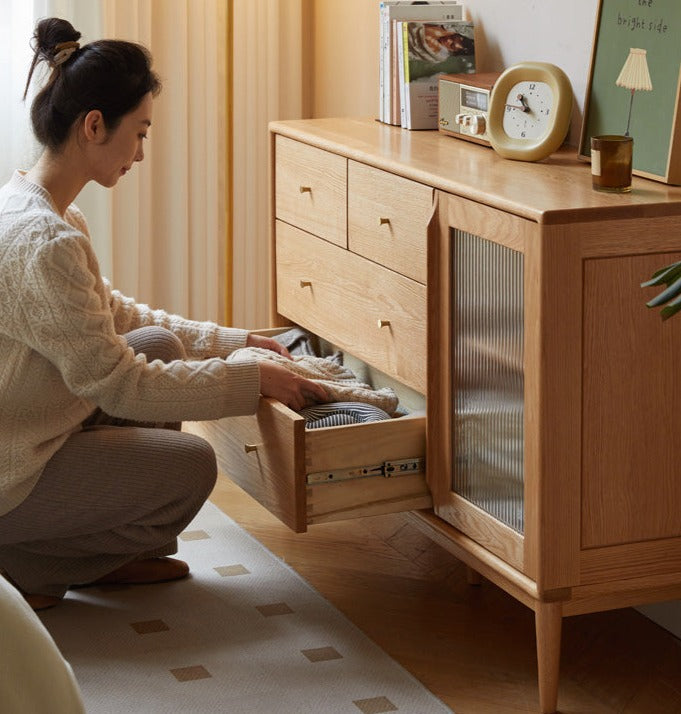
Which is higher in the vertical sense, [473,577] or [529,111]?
[529,111]

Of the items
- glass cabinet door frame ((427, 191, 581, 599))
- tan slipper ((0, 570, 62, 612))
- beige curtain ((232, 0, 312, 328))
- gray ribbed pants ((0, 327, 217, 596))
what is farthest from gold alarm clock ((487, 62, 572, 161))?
beige curtain ((232, 0, 312, 328))

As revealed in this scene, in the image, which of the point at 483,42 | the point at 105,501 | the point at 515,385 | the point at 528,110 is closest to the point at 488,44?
the point at 483,42

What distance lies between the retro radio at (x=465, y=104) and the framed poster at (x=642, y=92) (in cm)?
21

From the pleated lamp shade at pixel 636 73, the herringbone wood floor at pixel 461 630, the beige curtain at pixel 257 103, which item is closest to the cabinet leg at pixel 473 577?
the herringbone wood floor at pixel 461 630

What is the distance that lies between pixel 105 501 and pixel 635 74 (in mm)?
1075

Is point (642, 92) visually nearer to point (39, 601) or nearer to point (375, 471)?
point (375, 471)

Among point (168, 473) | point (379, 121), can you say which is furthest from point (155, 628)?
point (379, 121)

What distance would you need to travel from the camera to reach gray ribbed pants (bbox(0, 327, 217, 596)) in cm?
215

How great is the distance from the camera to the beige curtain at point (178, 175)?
337cm

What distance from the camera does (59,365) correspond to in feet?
6.69

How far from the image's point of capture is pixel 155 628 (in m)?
2.20

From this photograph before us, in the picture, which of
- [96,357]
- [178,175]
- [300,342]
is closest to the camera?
[96,357]

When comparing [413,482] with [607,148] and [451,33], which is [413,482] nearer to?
[607,148]

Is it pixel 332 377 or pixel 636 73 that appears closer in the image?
pixel 636 73
